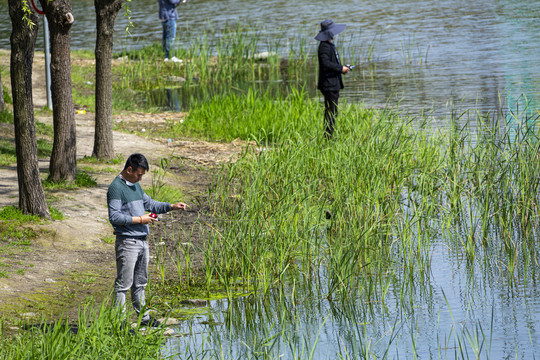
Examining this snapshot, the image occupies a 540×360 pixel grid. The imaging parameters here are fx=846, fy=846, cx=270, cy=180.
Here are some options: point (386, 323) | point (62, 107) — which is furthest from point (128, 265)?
point (62, 107)

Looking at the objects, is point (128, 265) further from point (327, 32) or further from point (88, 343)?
point (327, 32)

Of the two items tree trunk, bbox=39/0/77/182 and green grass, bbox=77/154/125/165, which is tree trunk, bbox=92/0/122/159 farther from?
tree trunk, bbox=39/0/77/182

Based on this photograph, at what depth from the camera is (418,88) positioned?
18.6 m

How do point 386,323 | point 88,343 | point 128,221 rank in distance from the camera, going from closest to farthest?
point 88,343 < point 128,221 < point 386,323

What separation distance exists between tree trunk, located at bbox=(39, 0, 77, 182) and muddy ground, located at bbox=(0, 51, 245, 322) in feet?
1.23

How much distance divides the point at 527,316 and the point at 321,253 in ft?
7.14

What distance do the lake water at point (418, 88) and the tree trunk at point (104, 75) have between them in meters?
4.07

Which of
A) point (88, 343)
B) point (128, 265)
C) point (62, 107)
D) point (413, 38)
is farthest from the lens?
point (413, 38)

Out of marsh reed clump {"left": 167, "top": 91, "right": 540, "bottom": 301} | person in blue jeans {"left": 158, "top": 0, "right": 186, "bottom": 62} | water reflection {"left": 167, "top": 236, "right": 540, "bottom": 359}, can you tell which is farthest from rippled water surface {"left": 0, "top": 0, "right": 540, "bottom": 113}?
water reflection {"left": 167, "top": 236, "right": 540, "bottom": 359}

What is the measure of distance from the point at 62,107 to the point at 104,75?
1.45m

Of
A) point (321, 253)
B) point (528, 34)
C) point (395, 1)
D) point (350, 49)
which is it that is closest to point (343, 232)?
point (321, 253)

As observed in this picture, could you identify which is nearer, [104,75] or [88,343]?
[88,343]

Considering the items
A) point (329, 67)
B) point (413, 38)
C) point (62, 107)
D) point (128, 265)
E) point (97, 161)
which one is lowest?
point (97, 161)

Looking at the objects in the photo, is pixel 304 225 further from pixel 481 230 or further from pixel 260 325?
pixel 481 230
